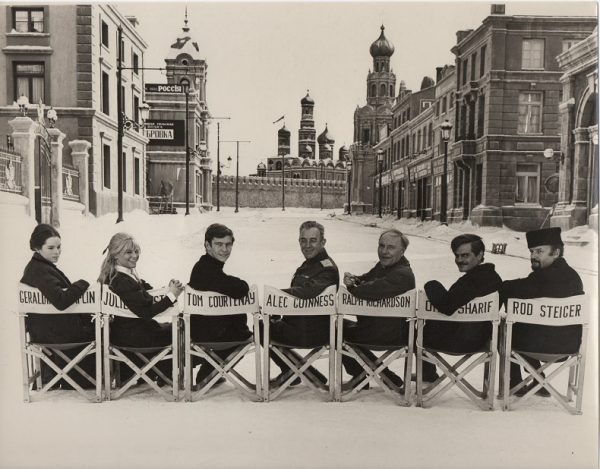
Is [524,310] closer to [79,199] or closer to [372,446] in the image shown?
[372,446]

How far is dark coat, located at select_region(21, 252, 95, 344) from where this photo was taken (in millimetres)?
4219

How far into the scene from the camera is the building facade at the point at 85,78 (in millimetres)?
4902

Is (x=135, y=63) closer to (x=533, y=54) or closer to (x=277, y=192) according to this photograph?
(x=277, y=192)

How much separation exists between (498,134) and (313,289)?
7.56ft

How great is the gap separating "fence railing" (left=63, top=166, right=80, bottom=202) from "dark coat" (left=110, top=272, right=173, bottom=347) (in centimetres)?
118

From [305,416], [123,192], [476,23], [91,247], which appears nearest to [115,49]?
[123,192]

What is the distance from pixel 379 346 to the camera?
168 inches

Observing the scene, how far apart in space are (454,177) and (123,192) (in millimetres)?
2993

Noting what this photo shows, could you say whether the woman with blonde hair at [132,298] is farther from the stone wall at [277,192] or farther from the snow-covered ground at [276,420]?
the stone wall at [277,192]

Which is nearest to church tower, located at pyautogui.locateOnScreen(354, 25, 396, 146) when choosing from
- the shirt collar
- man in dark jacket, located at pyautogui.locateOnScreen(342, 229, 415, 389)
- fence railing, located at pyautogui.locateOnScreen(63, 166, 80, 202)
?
man in dark jacket, located at pyautogui.locateOnScreen(342, 229, 415, 389)

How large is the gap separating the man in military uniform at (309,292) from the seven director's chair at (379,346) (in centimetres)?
15

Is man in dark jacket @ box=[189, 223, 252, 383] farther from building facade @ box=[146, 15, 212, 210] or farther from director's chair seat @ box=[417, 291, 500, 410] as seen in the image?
director's chair seat @ box=[417, 291, 500, 410]

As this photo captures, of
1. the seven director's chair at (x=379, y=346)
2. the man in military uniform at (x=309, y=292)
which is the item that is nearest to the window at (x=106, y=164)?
the man in military uniform at (x=309, y=292)

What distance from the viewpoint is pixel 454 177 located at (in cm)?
532
